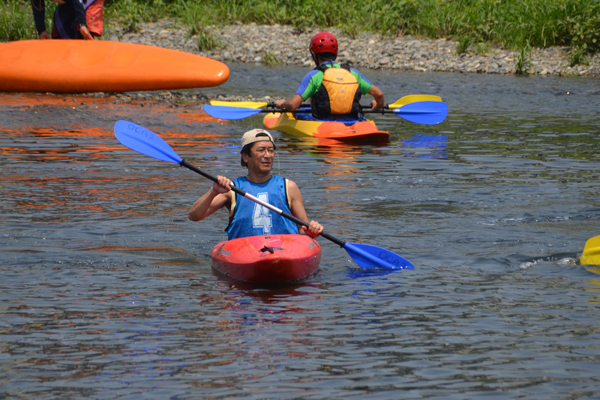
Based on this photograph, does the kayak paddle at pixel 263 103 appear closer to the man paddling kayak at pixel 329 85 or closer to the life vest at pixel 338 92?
the man paddling kayak at pixel 329 85

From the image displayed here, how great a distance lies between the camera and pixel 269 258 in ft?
15.6

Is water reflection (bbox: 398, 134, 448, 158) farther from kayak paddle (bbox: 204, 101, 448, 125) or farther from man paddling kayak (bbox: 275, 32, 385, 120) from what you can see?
man paddling kayak (bbox: 275, 32, 385, 120)

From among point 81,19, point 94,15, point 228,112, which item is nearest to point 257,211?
point 228,112

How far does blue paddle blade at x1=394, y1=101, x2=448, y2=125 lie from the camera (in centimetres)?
1182

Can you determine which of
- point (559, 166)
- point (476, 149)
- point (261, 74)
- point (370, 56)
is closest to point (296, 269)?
point (559, 166)

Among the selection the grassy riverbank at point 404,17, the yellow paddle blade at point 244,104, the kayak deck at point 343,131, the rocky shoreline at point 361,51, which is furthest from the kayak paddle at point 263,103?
the rocky shoreline at point 361,51

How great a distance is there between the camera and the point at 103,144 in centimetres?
1027

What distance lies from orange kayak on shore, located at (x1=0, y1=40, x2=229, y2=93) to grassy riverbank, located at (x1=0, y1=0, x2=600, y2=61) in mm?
4383

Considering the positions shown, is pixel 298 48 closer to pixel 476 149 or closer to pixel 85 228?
pixel 476 149

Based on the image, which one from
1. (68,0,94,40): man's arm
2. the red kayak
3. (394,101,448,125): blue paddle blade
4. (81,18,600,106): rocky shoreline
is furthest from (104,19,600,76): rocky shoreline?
the red kayak

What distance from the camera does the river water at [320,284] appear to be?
346 centimetres

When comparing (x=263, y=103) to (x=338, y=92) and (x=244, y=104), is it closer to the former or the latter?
(x=244, y=104)

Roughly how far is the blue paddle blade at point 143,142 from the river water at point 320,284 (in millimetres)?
632

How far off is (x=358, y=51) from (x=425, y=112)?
36.6 feet
